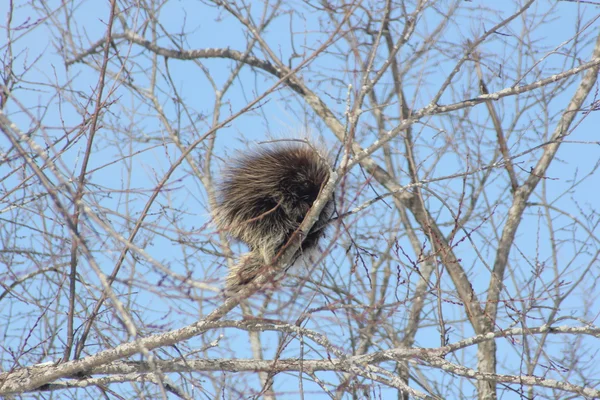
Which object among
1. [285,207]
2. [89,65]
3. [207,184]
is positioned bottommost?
[285,207]

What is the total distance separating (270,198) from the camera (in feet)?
12.8

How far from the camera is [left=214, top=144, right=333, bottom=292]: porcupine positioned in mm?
3818

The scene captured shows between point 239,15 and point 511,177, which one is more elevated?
point 239,15

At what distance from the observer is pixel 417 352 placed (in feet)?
8.48

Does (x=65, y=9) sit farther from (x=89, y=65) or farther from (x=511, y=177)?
(x=511, y=177)

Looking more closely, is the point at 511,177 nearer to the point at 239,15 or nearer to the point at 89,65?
the point at 239,15

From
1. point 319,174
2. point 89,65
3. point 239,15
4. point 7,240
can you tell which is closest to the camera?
point 319,174

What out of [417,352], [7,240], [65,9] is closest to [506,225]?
[417,352]

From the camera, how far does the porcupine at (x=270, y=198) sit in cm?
382

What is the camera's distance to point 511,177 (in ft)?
17.2

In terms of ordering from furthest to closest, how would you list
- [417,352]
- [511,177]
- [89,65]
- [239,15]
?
1. [89,65]
2. [239,15]
3. [511,177]
4. [417,352]

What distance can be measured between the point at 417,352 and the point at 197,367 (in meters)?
0.89

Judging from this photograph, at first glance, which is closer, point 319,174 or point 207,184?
point 319,174

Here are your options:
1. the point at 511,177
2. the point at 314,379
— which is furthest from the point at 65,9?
the point at 314,379
